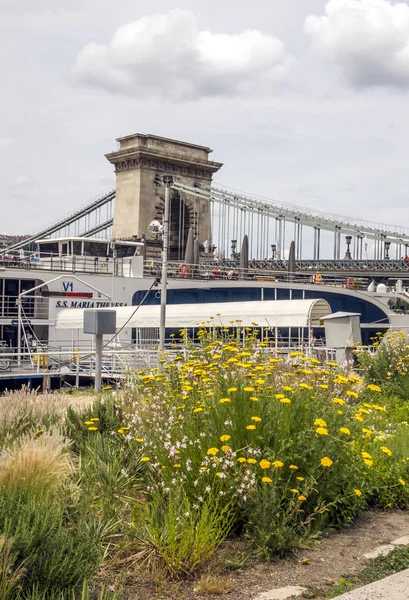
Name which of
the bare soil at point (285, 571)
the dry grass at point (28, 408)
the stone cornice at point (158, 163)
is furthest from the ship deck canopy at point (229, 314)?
the stone cornice at point (158, 163)

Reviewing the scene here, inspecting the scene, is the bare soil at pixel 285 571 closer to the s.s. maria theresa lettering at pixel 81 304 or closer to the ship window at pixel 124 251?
the s.s. maria theresa lettering at pixel 81 304

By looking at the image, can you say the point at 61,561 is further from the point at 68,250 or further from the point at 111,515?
the point at 68,250

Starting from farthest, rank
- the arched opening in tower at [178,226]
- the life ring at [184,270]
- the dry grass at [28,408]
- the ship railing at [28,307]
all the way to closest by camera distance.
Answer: the arched opening in tower at [178,226] → the life ring at [184,270] → the ship railing at [28,307] → the dry grass at [28,408]

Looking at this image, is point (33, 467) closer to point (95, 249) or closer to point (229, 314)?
point (229, 314)

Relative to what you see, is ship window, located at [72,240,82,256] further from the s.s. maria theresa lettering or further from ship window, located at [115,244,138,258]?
→ the s.s. maria theresa lettering

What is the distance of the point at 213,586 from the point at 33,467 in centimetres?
218

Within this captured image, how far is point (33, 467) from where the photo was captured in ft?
22.6

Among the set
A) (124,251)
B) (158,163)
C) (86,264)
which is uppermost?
(158,163)

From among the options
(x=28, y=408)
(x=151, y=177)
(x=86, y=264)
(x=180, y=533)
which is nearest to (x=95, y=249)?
(x=86, y=264)

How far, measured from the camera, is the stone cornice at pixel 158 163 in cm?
8931

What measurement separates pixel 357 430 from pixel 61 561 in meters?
3.62

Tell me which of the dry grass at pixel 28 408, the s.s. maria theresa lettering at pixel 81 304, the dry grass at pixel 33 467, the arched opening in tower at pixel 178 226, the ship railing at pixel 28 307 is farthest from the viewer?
the arched opening in tower at pixel 178 226

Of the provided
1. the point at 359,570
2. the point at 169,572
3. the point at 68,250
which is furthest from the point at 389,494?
the point at 68,250

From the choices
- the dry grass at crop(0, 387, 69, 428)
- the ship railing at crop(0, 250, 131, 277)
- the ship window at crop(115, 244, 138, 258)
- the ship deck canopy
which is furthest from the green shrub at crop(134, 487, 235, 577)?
the ship window at crop(115, 244, 138, 258)
